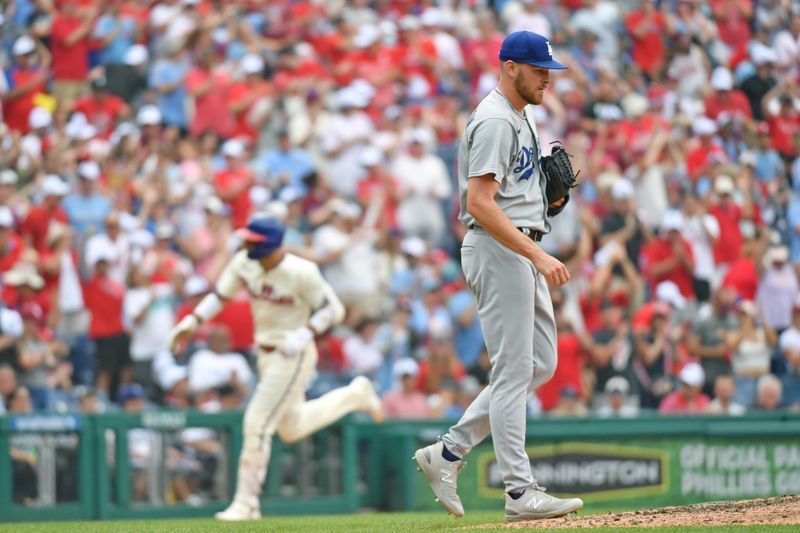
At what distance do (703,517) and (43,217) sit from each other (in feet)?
28.7

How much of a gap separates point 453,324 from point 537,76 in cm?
821

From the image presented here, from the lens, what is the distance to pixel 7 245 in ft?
45.1

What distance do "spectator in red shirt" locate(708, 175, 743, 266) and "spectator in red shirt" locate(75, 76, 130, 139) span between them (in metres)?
A: 6.51

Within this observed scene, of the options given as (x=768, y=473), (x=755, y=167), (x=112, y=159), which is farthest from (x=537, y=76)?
(x=755, y=167)

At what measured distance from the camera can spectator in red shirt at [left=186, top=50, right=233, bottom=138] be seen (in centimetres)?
1622

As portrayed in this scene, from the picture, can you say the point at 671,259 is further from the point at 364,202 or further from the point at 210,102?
the point at 210,102

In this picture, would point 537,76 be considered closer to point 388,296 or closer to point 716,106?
point 388,296

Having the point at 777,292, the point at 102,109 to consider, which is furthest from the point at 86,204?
the point at 777,292

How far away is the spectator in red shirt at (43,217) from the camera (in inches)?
557

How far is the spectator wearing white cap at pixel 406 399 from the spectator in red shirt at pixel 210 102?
3965 millimetres

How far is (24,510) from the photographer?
11117mm

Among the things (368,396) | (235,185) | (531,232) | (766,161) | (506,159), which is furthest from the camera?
(766,161)

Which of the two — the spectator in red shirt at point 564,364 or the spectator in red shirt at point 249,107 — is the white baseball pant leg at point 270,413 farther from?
the spectator in red shirt at point 249,107

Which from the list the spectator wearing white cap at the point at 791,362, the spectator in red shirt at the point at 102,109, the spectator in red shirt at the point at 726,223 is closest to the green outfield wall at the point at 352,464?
the spectator wearing white cap at the point at 791,362
